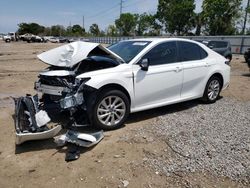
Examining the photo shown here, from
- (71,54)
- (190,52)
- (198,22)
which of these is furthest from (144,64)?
(198,22)

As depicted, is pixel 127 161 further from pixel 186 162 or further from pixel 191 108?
pixel 191 108

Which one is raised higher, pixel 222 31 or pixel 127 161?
pixel 222 31

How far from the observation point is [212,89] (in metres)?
6.81

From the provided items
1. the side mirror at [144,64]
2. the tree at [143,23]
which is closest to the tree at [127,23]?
the tree at [143,23]

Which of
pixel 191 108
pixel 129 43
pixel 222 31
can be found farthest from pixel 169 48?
pixel 222 31

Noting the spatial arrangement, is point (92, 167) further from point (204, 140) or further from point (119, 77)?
point (204, 140)

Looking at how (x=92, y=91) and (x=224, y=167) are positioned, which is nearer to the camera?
(x=224, y=167)

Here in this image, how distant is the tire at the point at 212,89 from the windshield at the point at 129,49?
2.02 metres

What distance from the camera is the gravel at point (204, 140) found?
148 inches

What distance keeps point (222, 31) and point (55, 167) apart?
50.9 meters

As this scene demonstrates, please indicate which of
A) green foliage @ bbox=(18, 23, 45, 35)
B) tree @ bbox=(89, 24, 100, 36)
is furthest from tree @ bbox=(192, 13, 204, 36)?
green foliage @ bbox=(18, 23, 45, 35)

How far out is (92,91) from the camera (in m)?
4.71

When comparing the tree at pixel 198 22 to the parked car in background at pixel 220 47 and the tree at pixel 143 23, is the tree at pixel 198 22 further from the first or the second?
the parked car in background at pixel 220 47

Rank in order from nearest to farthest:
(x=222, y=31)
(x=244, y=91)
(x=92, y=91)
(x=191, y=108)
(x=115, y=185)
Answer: (x=115, y=185), (x=92, y=91), (x=191, y=108), (x=244, y=91), (x=222, y=31)
